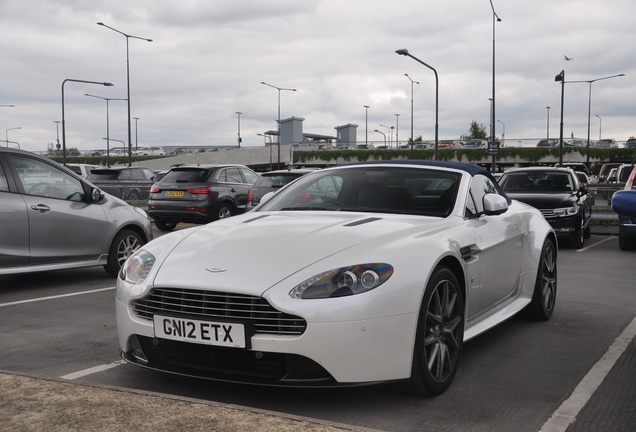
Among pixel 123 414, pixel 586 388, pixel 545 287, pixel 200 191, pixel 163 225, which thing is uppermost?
pixel 200 191

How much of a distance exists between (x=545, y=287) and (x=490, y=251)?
164 centimetres

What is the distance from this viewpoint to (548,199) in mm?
14719

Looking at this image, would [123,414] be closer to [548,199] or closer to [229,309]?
[229,309]

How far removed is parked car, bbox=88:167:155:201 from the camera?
23969 mm

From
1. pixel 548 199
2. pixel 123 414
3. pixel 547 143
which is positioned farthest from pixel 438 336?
pixel 547 143

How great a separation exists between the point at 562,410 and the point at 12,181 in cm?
633

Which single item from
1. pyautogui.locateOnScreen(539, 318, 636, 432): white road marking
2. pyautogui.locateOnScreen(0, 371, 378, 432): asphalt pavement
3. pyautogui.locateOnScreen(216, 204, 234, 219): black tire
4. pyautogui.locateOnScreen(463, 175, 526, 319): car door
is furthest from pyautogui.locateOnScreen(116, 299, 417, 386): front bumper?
pyautogui.locateOnScreen(216, 204, 234, 219): black tire

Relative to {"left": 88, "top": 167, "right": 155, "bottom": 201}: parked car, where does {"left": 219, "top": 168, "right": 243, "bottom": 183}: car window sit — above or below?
above

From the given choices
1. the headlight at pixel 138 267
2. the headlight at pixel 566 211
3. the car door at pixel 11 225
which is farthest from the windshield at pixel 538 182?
the headlight at pixel 138 267

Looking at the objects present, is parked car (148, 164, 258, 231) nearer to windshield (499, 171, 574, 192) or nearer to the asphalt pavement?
windshield (499, 171, 574, 192)

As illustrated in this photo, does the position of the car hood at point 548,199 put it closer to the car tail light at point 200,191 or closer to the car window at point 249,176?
the car tail light at point 200,191

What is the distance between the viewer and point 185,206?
58.6 ft

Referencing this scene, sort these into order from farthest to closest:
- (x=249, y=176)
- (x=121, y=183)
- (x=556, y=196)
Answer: (x=121, y=183)
(x=249, y=176)
(x=556, y=196)

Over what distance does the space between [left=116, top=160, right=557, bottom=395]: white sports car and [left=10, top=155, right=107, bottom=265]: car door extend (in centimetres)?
393
